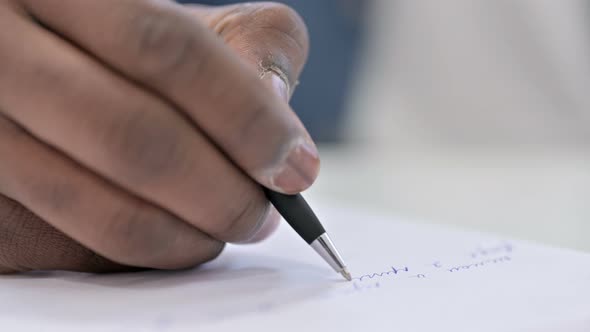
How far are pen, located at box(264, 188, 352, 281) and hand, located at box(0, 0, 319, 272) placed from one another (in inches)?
0.5

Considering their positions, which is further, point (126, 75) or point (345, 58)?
point (345, 58)

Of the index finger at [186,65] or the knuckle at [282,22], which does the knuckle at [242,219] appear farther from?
the knuckle at [282,22]

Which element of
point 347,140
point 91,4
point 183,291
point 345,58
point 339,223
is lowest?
point 347,140

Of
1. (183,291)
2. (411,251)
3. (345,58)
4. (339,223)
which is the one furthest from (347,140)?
(183,291)

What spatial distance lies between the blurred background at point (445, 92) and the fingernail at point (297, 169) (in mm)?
638

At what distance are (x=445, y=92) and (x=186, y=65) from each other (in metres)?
1.26

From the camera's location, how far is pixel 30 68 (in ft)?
0.94

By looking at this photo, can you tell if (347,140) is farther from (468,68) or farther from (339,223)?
(339,223)

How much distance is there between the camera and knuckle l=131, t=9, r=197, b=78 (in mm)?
280

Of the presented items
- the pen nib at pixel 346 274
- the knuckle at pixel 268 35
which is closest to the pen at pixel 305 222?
the pen nib at pixel 346 274

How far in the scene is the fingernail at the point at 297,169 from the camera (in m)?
0.31

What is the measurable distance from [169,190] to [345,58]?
1.14 m

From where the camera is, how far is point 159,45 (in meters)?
0.28

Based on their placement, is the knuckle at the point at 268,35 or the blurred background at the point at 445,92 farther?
the blurred background at the point at 445,92
